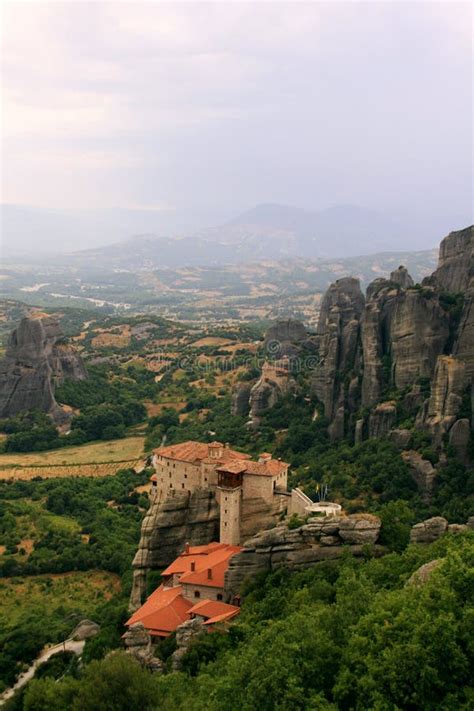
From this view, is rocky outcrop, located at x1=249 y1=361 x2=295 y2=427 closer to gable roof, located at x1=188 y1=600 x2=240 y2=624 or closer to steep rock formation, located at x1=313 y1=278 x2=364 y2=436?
steep rock formation, located at x1=313 y1=278 x2=364 y2=436

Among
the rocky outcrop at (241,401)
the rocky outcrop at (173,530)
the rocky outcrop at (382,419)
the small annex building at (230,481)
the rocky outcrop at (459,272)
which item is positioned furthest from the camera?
the rocky outcrop at (241,401)

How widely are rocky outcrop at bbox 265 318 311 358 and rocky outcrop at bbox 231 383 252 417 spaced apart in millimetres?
9878

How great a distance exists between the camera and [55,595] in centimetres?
5106

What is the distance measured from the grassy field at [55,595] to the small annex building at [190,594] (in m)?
9.47

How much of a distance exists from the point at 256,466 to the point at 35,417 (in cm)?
5735

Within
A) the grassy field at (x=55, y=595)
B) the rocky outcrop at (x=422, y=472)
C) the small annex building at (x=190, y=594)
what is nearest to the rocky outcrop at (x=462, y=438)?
the rocky outcrop at (x=422, y=472)

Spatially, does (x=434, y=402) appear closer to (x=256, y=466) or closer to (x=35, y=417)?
(x=256, y=466)

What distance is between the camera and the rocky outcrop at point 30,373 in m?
95.6

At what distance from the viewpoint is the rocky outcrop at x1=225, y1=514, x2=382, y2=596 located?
34.8 metres

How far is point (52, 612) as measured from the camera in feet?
157

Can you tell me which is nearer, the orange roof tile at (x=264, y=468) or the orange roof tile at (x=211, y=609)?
the orange roof tile at (x=211, y=609)

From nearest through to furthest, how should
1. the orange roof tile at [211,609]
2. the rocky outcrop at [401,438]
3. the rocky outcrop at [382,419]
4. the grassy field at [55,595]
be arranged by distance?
1. the orange roof tile at [211,609]
2. the grassy field at [55,595]
3. the rocky outcrop at [401,438]
4. the rocky outcrop at [382,419]

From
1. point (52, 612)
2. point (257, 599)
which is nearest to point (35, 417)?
point (52, 612)

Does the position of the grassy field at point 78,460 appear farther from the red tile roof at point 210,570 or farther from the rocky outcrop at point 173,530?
the red tile roof at point 210,570
